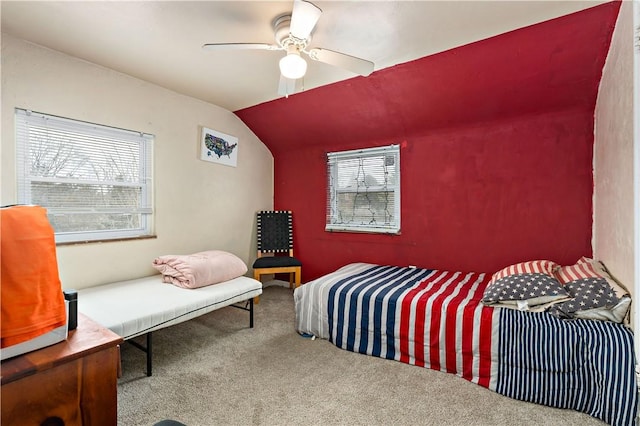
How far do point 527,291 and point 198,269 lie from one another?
256 cm

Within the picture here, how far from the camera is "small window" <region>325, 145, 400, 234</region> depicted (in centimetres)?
362

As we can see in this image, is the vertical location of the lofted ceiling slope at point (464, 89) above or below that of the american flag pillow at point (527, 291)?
above

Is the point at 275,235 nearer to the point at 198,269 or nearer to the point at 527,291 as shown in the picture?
the point at 198,269

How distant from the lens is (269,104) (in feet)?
11.8

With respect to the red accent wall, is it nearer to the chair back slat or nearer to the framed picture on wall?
the framed picture on wall

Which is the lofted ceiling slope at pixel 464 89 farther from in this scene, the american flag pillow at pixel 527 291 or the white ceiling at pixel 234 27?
the american flag pillow at pixel 527 291

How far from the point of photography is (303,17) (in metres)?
1.63

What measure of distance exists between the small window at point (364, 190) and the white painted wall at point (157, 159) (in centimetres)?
104

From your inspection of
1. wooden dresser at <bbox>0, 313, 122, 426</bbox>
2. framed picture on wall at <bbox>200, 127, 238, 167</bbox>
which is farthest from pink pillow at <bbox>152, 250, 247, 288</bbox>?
wooden dresser at <bbox>0, 313, 122, 426</bbox>

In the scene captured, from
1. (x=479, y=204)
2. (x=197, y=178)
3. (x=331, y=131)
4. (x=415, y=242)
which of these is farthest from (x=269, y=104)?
(x=479, y=204)

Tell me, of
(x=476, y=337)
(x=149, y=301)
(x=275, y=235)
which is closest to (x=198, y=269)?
(x=149, y=301)

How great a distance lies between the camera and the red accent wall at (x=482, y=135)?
232cm

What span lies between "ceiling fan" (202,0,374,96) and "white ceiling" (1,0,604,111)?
11 cm

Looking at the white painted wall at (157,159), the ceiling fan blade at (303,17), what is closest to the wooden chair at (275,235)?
the white painted wall at (157,159)
